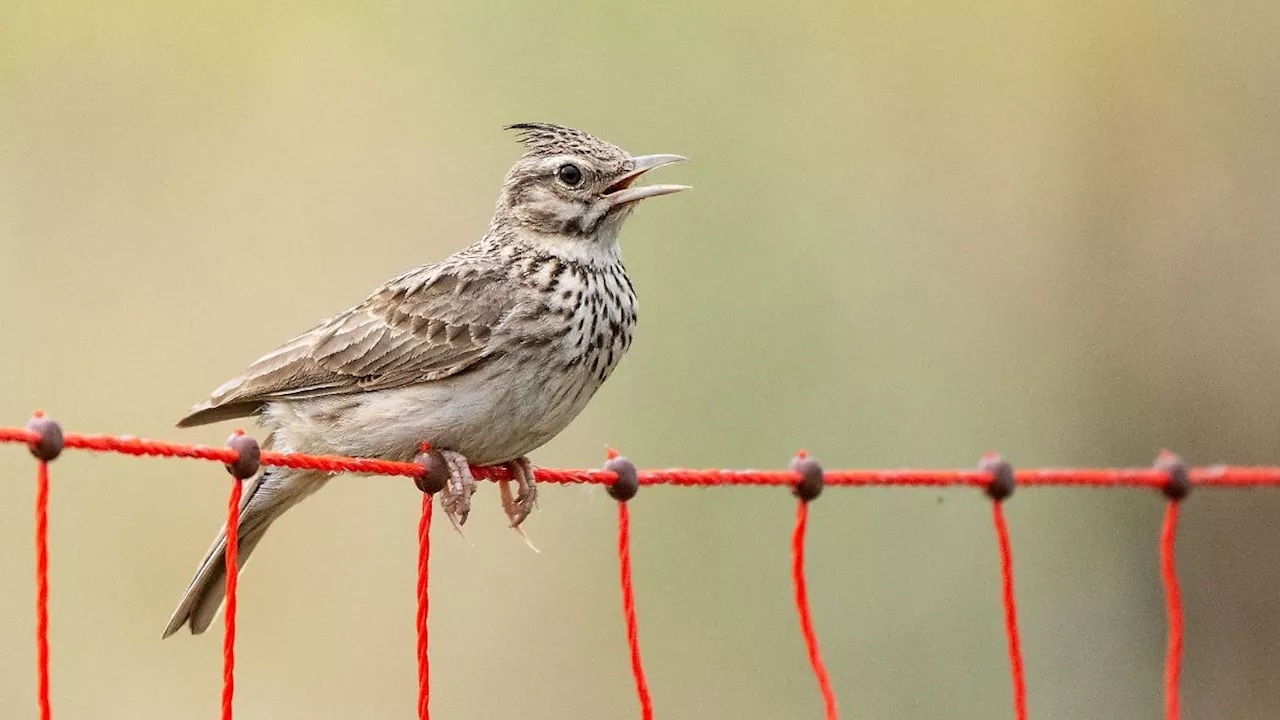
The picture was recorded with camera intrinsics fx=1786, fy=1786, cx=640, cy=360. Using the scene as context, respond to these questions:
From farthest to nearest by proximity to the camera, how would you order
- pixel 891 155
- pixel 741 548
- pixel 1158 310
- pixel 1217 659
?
pixel 891 155 < pixel 1158 310 < pixel 741 548 < pixel 1217 659

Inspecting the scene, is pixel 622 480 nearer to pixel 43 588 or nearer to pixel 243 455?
pixel 243 455

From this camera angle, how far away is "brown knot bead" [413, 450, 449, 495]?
4.72 meters

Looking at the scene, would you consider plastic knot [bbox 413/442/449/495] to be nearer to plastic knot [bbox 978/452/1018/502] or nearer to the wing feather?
the wing feather

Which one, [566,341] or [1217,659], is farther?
[1217,659]

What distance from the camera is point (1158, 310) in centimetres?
1081

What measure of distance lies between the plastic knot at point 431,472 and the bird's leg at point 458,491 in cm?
2

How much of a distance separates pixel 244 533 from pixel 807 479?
8.19 ft

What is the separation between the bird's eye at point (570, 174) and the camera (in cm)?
598

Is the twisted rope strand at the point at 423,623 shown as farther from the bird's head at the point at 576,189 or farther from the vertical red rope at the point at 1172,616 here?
the bird's head at the point at 576,189

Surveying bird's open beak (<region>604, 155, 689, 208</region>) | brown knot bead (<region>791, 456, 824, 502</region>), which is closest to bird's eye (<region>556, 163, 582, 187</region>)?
bird's open beak (<region>604, 155, 689, 208</region>)

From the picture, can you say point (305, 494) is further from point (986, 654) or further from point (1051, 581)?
point (1051, 581)

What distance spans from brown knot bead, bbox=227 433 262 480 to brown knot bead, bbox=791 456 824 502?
1.19 meters

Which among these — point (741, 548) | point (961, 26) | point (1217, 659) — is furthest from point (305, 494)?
point (961, 26)

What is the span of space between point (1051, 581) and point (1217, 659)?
1075 millimetres
